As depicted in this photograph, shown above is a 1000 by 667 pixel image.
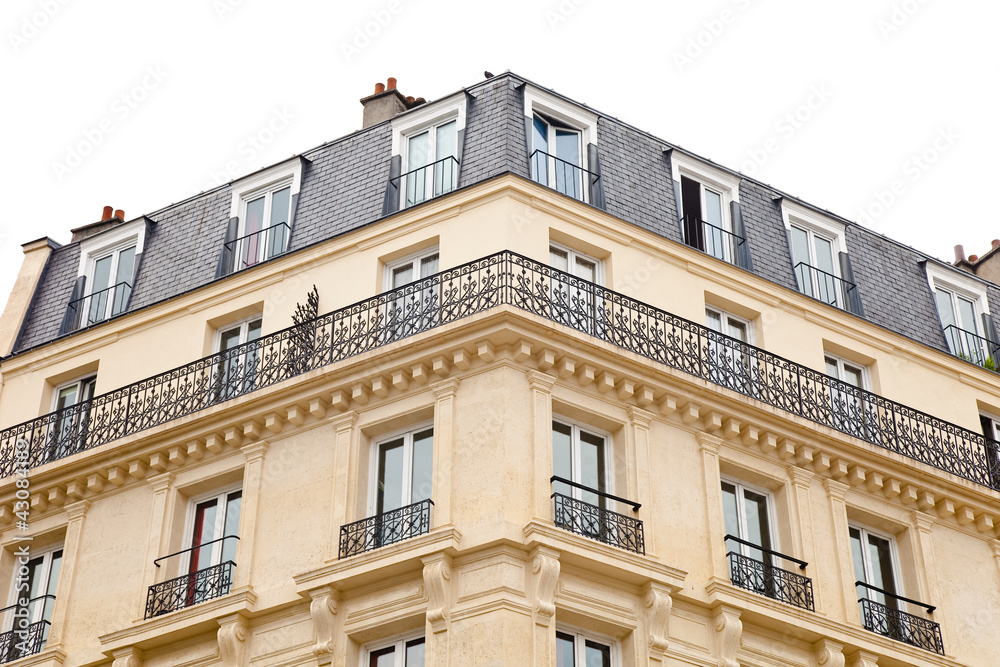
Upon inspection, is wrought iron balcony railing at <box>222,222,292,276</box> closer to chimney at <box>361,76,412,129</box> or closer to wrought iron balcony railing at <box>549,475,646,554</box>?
chimney at <box>361,76,412,129</box>

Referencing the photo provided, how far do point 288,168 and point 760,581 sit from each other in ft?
32.0

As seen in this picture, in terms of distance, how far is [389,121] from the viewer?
78.9 ft

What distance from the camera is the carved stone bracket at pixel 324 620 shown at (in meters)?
18.4

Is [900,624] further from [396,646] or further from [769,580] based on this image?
[396,646]

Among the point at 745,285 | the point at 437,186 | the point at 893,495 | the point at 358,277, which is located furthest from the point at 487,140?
the point at 893,495

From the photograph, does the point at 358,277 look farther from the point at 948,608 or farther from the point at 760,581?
the point at 948,608

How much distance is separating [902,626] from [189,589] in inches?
371

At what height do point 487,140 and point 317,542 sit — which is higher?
point 487,140

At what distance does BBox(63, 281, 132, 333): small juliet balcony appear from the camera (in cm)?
2462

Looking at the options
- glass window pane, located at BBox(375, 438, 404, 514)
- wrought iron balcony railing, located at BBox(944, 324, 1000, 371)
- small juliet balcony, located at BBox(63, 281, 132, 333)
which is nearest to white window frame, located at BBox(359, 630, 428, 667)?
glass window pane, located at BBox(375, 438, 404, 514)

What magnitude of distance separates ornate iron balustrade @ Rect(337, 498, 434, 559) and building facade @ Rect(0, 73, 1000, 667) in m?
0.04

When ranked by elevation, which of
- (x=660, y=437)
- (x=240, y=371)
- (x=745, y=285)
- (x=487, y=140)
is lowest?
(x=660, y=437)

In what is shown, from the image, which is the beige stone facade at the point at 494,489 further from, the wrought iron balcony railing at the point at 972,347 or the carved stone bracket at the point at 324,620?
the wrought iron balcony railing at the point at 972,347

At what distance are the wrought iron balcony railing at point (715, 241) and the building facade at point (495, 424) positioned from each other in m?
0.06
